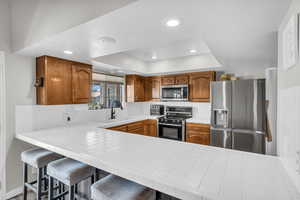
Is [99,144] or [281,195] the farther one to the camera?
[99,144]

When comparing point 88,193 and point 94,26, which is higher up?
point 94,26

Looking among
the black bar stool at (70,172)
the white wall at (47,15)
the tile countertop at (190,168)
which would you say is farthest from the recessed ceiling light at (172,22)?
the black bar stool at (70,172)

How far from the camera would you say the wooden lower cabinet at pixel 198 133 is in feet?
10.7

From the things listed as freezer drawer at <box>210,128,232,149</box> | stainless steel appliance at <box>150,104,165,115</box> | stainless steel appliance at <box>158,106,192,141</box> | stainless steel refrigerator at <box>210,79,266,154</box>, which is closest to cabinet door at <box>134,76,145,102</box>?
stainless steel appliance at <box>150,104,165,115</box>

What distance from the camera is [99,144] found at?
155cm

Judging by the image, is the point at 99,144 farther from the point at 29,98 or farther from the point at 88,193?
the point at 29,98

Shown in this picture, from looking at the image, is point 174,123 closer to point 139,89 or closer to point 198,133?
point 198,133

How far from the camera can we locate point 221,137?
280cm

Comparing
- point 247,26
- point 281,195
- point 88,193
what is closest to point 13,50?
point 88,193

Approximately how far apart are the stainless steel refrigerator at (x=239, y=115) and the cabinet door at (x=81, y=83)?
2.41 m

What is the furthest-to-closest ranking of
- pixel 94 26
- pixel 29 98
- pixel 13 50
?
pixel 29 98 → pixel 13 50 → pixel 94 26

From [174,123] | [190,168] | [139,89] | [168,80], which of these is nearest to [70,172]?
[190,168]

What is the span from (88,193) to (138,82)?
2958 millimetres

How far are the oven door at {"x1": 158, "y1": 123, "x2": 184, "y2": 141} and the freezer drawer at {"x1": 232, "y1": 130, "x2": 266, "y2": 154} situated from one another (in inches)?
46.1
